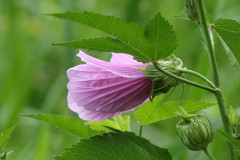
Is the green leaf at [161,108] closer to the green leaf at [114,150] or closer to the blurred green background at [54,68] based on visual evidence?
the green leaf at [114,150]

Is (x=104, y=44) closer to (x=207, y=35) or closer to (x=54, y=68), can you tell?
(x=207, y=35)

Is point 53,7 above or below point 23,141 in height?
above

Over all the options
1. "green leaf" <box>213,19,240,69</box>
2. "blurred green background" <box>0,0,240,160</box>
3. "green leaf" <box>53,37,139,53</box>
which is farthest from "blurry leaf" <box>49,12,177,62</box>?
"blurred green background" <box>0,0,240,160</box>

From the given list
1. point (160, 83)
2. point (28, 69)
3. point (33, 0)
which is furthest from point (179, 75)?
point (33, 0)

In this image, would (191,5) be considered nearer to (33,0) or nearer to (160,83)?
(160,83)

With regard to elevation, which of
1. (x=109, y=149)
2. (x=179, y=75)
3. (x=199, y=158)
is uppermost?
(x=179, y=75)

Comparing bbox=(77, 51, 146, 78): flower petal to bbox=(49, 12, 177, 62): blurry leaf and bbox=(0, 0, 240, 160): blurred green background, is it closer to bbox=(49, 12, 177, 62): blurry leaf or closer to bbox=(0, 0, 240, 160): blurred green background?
bbox=(49, 12, 177, 62): blurry leaf

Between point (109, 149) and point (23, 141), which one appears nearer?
point (109, 149)
